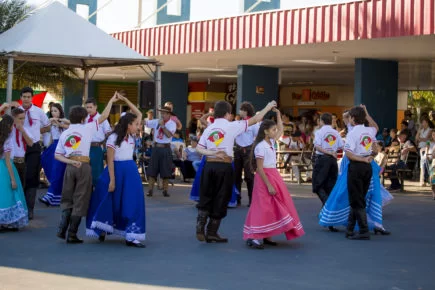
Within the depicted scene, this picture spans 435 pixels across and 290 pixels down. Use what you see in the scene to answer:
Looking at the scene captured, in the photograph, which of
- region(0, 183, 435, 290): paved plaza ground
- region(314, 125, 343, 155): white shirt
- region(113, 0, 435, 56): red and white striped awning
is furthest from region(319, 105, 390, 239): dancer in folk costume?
region(113, 0, 435, 56): red and white striped awning

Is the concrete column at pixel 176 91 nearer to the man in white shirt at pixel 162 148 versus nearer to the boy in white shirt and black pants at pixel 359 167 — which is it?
the man in white shirt at pixel 162 148

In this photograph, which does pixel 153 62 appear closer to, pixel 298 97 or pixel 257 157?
pixel 257 157

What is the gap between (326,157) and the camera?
13148 millimetres

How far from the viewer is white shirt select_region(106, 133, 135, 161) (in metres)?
10.1

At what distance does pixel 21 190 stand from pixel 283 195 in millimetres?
3445

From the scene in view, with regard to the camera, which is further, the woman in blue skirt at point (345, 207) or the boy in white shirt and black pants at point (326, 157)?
the boy in white shirt and black pants at point (326, 157)

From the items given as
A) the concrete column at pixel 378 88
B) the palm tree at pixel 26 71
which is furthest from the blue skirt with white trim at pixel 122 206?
the concrete column at pixel 378 88

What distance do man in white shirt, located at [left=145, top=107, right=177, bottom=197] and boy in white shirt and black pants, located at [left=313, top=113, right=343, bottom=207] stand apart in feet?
14.6

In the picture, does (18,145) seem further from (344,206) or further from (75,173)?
(344,206)

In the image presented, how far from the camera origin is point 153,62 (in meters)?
18.1

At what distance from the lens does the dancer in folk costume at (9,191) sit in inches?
435

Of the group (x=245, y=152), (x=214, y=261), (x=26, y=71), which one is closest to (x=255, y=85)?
(x=26, y=71)

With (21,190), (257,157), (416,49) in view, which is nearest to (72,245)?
(21,190)

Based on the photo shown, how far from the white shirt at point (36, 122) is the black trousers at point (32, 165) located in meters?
0.21
